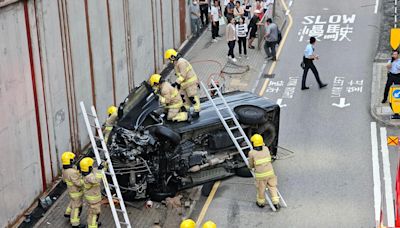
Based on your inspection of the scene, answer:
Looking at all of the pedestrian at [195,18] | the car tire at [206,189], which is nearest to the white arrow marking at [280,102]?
the car tire at [206,189]

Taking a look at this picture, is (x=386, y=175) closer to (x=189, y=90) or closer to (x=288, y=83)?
(x=189, y=90)

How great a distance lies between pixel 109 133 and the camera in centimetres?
1605

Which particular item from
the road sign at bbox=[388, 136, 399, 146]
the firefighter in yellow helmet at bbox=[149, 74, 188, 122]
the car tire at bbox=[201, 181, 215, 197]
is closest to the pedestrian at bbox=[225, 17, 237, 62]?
the road sign at bbox=[388, 136, 399, 146]

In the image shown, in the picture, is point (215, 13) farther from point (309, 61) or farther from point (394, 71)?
point (394, 71)

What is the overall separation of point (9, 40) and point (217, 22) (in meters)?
12.5

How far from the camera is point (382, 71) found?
22766 mm

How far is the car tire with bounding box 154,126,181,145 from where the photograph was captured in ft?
49.2

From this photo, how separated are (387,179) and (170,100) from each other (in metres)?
5.00

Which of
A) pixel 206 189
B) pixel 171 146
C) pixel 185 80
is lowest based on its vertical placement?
pixel 206 189

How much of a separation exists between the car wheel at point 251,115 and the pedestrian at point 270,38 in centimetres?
733

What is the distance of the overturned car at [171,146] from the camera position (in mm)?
15250

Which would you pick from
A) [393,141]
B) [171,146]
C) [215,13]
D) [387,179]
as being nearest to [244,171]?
[171,146]

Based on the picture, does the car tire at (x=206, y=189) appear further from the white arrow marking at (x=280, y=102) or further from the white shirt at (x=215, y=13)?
the white shirt at (x=215, y=13)

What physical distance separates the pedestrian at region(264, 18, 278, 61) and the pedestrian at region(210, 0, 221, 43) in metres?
2.10
